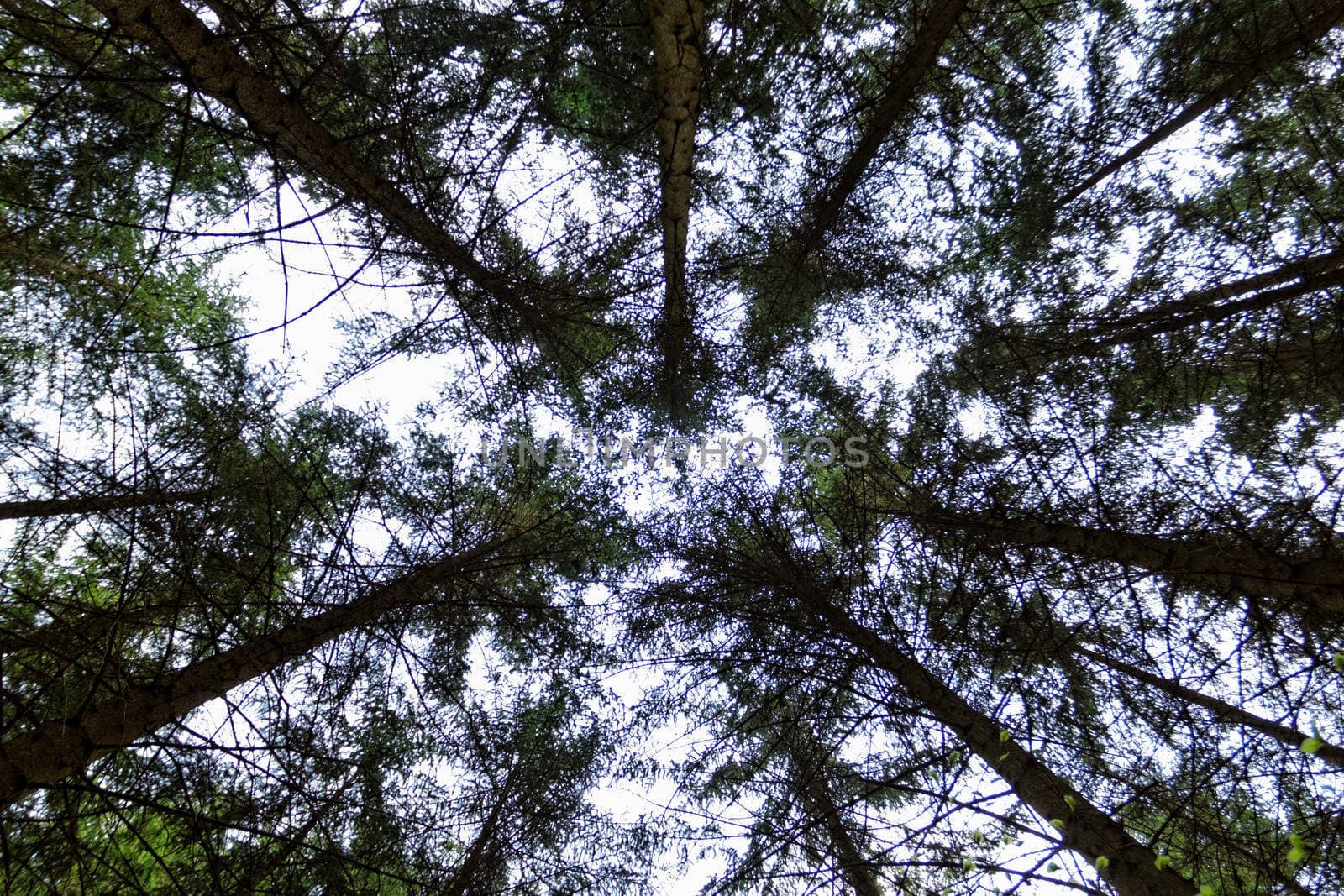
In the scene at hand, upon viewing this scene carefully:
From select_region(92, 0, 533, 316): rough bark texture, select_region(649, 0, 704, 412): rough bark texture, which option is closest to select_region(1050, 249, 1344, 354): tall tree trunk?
select_region(649, 0, 704, 412): rough bark texture

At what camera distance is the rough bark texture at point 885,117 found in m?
3.01

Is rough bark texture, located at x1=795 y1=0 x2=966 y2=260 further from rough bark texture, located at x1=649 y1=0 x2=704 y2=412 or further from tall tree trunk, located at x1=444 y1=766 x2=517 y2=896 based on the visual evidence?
tall tree trunk, located at x1=444 y1=766 x2=517 y2=896

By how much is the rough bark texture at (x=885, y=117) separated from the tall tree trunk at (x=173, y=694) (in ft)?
9.95

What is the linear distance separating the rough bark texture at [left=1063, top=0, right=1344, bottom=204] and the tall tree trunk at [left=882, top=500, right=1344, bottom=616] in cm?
212

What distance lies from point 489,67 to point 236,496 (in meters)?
3.21

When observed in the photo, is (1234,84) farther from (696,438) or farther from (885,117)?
(696,438)

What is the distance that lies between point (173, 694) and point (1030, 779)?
11.6ft

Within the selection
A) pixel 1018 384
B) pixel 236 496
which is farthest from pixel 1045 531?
pixel 236 496

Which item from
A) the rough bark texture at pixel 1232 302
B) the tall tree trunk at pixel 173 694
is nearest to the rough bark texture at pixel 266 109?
the tall tree trunk at pixel 173 694

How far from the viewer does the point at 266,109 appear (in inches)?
88.1

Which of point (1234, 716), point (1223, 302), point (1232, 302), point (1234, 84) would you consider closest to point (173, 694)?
point (1234, 716)

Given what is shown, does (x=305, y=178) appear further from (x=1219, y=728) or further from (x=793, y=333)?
(x=1219, y=728)

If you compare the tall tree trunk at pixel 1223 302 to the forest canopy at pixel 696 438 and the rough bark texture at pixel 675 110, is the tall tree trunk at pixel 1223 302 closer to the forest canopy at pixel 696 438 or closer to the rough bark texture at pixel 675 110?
the forest canopy at pixel 696 438

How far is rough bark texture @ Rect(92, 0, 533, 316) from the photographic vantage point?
1.97 meters
